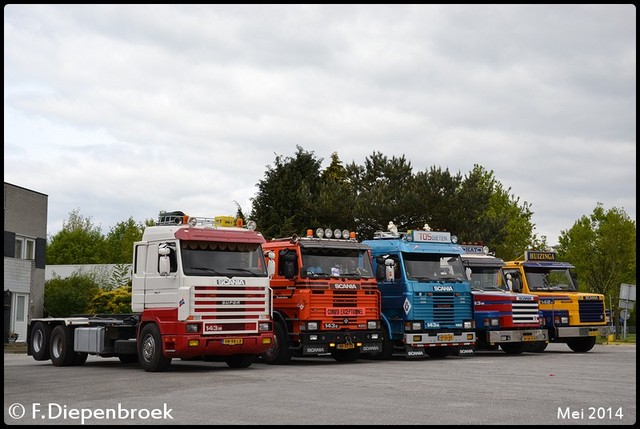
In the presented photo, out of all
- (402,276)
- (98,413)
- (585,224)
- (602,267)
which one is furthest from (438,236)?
(585,224)

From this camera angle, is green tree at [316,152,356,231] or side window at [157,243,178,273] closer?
side window at [157,243,178,273]

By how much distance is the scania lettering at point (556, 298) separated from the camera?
2895 cm

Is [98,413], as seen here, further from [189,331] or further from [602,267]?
[602,267]

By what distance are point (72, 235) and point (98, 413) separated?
88986 millimetres

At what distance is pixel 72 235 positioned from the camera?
9812 centimetres

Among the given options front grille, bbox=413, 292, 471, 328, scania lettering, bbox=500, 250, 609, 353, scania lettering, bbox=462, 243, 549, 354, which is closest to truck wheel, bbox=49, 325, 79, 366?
front grille, bbox=413, 292, 471, 328

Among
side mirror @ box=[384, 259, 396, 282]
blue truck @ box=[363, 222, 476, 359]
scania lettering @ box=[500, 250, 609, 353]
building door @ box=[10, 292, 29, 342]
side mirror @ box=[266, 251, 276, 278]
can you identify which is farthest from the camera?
building door @ box=[10, 292, 29, 342]

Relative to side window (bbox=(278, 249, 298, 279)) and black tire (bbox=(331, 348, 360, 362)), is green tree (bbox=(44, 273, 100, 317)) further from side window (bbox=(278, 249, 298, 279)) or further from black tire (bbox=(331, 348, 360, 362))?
side window (bbox=(278, 249, 298, 279))

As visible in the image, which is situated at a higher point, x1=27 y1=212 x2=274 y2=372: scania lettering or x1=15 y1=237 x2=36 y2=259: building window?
x1=15 y1=237 x2=36 y2=259: building window

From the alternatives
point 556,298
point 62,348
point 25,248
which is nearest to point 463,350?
point 556,298

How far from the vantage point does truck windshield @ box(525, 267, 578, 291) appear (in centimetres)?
2919

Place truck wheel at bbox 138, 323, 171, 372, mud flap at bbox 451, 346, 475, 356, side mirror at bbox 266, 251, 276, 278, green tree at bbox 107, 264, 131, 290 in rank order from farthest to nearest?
green tree at bbox 107, 264, 131, 290 → mud flap at bbox 451, 346, 475, 356 → side mirror at bbox 266, 251, 276, 278 → truck wheel at bbox 138, 323, 171, 372

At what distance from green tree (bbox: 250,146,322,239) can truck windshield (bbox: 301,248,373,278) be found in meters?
26.7

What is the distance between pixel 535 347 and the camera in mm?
30891
